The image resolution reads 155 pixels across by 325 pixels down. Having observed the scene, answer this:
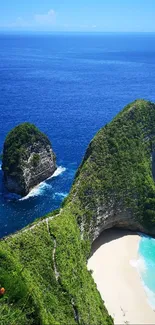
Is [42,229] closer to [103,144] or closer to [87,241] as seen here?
[87,241]

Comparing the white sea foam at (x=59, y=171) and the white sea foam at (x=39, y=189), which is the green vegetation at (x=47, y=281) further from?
the white sea foam at (x=59, y=171)

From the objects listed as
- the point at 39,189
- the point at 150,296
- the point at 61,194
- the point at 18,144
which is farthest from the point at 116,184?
the point at 18,144

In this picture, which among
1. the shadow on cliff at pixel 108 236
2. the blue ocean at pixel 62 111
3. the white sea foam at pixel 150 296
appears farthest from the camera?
the blue ocean at pixel 62 111

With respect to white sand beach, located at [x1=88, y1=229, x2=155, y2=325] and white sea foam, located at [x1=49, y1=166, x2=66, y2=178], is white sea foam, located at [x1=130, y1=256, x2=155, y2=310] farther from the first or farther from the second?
white sea foam, located at [x1=49, y1=166, x2=66, y2=178]

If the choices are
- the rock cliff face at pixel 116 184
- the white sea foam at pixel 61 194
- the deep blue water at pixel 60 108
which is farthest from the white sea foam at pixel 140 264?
the white sea foam at pixel 61 194

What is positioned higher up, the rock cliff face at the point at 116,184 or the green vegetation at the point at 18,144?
the green vegetation at the point at 18,144

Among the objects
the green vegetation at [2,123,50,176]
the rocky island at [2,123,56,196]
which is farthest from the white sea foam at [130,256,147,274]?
the green vegetation at [2,123,50,176]

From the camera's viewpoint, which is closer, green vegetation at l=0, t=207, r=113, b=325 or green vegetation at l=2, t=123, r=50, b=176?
green vegetation at l=0, t=207, r=113, b=325

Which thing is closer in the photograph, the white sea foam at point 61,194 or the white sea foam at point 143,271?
the white sea foam at point 143,271
